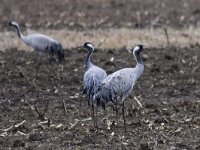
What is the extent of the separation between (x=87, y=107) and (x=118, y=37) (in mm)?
8465

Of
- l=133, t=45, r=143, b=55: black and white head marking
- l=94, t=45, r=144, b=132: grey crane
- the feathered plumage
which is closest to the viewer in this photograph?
l=94, t=45, r=144, b=132: grey crane

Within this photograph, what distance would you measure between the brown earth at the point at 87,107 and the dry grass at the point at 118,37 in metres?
0.99

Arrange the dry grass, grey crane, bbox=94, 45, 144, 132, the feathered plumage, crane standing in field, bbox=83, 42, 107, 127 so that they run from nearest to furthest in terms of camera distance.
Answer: grey crane, bbox=94, 45, 144, 132 < crane standing in field, bbox=83, 42, 107, 127 < the feathered plumage < the dry grass

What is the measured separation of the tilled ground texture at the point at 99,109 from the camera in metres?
10.0

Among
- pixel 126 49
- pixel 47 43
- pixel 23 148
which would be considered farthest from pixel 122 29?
pixel 23 148

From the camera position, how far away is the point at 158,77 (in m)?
15.7

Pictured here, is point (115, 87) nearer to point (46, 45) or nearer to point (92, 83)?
point (92, 83)

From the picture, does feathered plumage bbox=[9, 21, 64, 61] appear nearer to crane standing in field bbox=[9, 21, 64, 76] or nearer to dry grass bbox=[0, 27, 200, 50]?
crane standing in field bbox=[9, 21, 64, 76]

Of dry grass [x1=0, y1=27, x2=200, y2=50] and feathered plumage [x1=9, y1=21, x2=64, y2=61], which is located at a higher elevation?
feathered plumage [x1=9, y1=21, x2=64, y2=61]

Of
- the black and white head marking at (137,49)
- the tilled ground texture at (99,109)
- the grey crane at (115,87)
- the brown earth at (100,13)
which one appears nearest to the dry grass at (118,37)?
the tilled ground texture at (99,109)

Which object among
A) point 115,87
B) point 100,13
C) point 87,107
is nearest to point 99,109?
point 87,107

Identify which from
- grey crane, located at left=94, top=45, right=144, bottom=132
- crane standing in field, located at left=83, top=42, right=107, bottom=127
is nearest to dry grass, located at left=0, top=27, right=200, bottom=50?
crane standing in field, located at left=83, top=42, right=107, bottom=127

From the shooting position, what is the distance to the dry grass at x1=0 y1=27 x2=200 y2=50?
789 inches

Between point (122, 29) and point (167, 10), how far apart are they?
5676 millimetres
